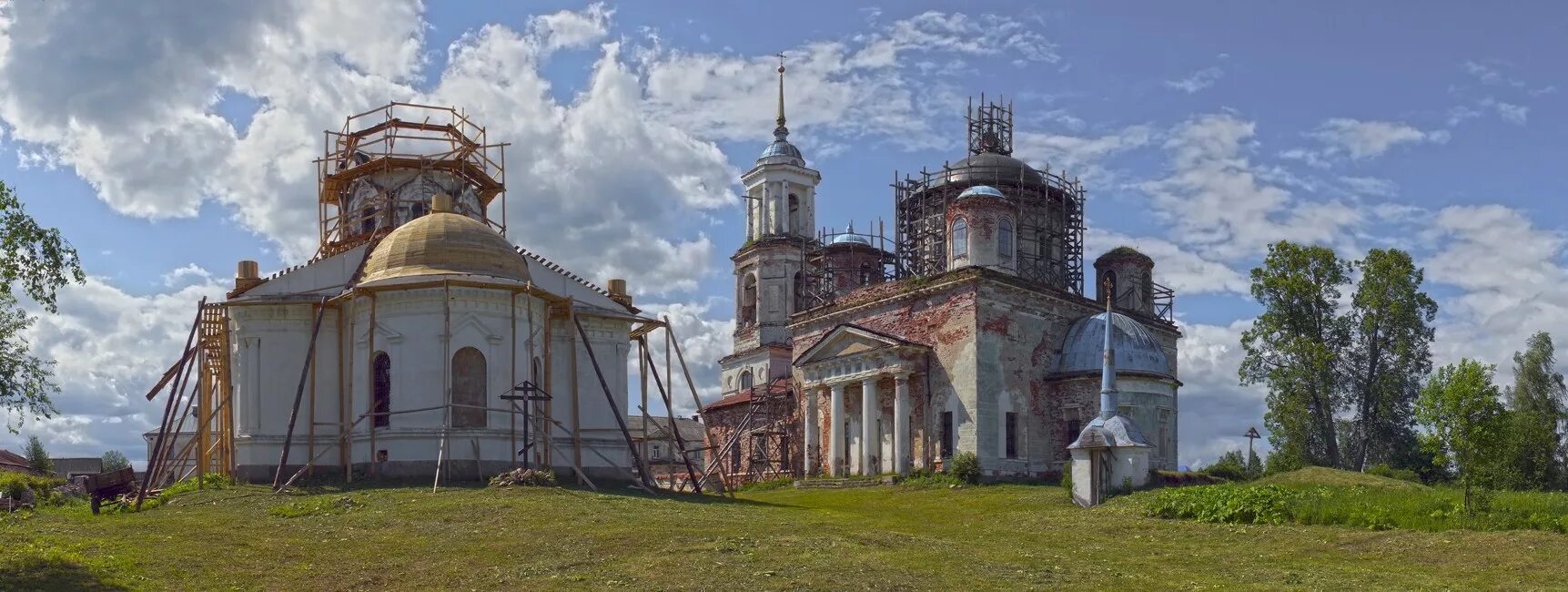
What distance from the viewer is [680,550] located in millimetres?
19078

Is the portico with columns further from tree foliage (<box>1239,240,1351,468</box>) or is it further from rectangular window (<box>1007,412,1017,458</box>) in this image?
tree foliage (<box>1239,240,1351,468</box>)

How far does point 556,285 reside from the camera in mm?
36906

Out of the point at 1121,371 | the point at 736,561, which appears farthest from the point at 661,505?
the point at 1121,371

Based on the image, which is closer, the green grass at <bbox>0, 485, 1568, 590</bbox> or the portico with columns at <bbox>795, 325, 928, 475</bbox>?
the green grass at <bbox>0, 485, 1568, 590</bbox>

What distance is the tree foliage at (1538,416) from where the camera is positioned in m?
42.8

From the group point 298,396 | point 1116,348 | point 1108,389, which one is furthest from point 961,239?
point 298,396

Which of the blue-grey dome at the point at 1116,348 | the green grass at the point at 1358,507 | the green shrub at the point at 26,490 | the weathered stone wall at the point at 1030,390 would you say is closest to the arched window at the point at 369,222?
the green shrub at the point at 26,490

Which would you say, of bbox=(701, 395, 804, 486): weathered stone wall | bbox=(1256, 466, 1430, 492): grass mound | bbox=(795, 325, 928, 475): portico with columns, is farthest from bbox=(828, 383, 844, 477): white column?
bbox=(1256, 466, 1430, 492): grass mound

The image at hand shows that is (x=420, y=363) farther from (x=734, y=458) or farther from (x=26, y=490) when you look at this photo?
(x=734, y=458)

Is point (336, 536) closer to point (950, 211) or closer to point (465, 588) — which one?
point (465, 588)

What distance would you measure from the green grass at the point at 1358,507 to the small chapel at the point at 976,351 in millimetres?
5679

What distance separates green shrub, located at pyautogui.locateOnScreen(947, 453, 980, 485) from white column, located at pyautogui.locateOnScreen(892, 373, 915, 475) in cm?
260

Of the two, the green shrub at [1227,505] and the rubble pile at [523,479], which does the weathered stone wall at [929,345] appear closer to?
the green shrub at [1227,505]

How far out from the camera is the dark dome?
160 ft
